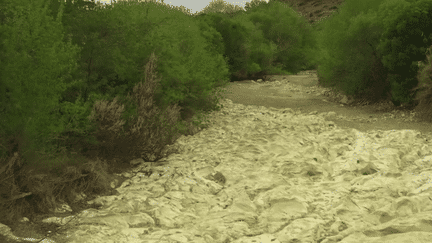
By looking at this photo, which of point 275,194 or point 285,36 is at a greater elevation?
point 285,36

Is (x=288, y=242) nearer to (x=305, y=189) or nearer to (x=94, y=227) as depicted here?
(x=305, y=189)

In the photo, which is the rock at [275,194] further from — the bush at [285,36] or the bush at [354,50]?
the bush at [285,36]

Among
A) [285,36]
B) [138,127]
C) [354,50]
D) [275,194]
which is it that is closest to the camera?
[275,194]

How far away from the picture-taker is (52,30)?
15.1 ft

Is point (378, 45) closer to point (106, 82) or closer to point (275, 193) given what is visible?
point (275, 193)

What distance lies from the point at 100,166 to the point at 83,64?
5.81ft

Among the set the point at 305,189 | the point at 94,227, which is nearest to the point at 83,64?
the point at 94,227

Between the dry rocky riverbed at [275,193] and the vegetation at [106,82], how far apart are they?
0.48 metres

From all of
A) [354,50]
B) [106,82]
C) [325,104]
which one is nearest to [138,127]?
[106,82]

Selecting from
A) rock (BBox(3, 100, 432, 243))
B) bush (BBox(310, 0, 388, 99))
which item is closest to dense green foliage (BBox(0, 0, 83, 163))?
rock (BBox(3, 100, 432, 243))

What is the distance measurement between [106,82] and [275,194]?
3463 mm

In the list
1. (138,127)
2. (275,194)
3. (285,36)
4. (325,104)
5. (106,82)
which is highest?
(285,36)

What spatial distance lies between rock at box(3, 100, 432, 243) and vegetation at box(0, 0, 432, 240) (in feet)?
1.50

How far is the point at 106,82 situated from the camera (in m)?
6.27
